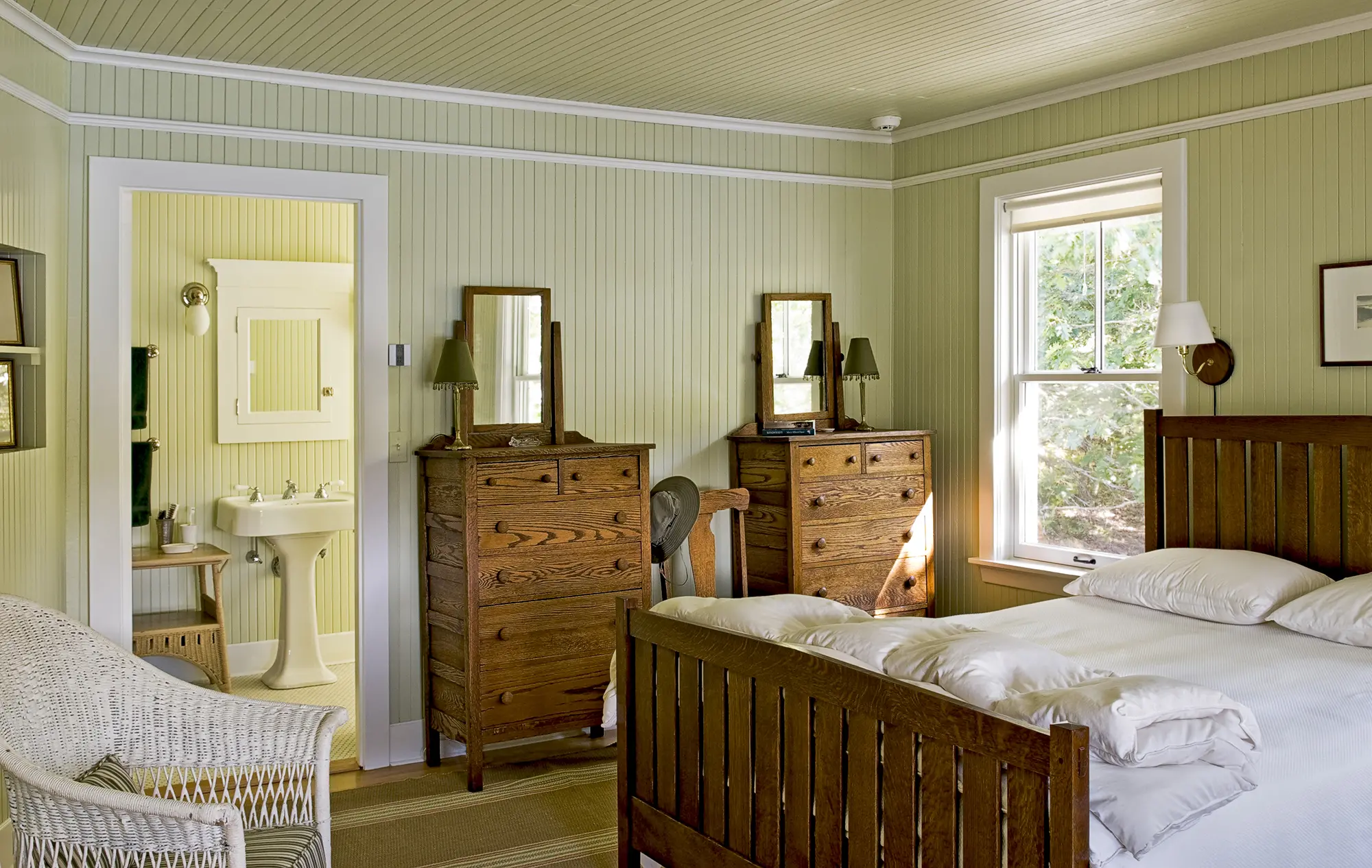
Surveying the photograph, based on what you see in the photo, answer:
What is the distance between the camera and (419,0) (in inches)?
132

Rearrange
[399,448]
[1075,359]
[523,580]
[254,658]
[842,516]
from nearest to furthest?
[523,580] → [399,448] → [1075,359] → [842,516] → [254,658]

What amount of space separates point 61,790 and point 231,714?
563mm

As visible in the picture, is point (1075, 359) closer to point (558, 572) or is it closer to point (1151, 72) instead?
point (1151, 72)

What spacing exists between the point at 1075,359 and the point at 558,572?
224cm

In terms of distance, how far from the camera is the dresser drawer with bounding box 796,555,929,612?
15.4ft

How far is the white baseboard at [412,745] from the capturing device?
4.34 m

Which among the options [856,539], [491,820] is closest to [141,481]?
[491,820]

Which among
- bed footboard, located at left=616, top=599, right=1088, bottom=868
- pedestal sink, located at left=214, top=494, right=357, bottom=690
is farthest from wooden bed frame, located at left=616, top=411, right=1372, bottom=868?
pedestal sink, located at left=214, top=494, right=357, bottom=690

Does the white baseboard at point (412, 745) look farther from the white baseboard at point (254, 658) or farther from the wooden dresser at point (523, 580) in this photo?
the white baseboard at point (254, 658)

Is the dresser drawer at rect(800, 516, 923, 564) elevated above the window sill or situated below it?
above

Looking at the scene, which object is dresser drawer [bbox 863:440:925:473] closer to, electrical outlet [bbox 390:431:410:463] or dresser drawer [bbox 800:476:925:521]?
dresser drawer [bbox 800:476:925:521]

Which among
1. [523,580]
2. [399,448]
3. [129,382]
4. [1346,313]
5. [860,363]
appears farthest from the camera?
[860,363]

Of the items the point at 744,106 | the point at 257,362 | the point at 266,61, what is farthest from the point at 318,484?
the point at 744,106

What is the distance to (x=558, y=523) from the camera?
4125 mm
